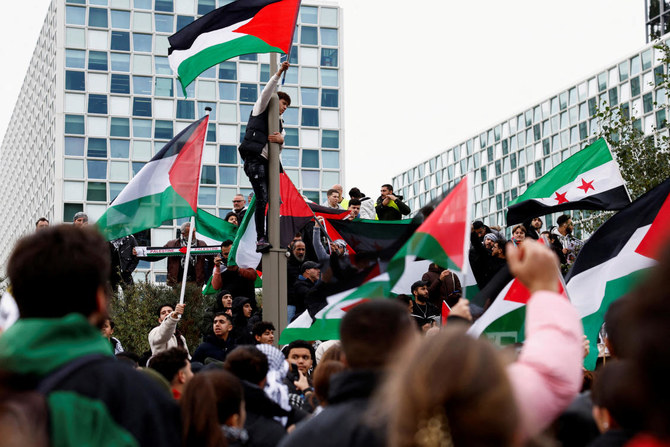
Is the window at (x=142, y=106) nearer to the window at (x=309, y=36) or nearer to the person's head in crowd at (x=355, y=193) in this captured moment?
the window at (x=309, y=36)

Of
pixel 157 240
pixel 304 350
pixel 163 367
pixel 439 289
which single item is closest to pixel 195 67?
pixel 304 350

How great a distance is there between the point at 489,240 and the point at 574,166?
3126 mm

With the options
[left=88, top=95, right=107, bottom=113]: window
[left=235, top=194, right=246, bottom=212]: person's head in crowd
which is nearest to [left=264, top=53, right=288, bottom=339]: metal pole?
[left=235, top=194, right=246, bottom=212]: person's head in crowd

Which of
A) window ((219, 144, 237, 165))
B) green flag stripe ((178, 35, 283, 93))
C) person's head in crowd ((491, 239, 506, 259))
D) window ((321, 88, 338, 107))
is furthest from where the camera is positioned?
window ((321, 88, 338, 107))

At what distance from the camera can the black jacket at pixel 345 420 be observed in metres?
2.57

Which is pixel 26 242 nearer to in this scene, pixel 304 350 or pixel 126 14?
pixel 304 350

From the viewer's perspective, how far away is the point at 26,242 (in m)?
2.71

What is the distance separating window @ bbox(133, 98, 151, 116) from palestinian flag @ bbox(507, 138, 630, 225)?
54937 mm

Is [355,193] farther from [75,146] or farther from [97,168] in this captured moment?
[75,146]

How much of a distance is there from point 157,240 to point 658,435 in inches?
2307

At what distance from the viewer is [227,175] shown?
6381 cm

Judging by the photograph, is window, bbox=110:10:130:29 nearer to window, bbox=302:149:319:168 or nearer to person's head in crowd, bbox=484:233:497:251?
window, bbox=302:149:319:168

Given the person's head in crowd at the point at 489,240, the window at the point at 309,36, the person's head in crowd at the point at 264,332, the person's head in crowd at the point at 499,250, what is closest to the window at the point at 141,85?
the window at the point at 309,36

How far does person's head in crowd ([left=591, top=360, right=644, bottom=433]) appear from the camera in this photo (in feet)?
5.14
